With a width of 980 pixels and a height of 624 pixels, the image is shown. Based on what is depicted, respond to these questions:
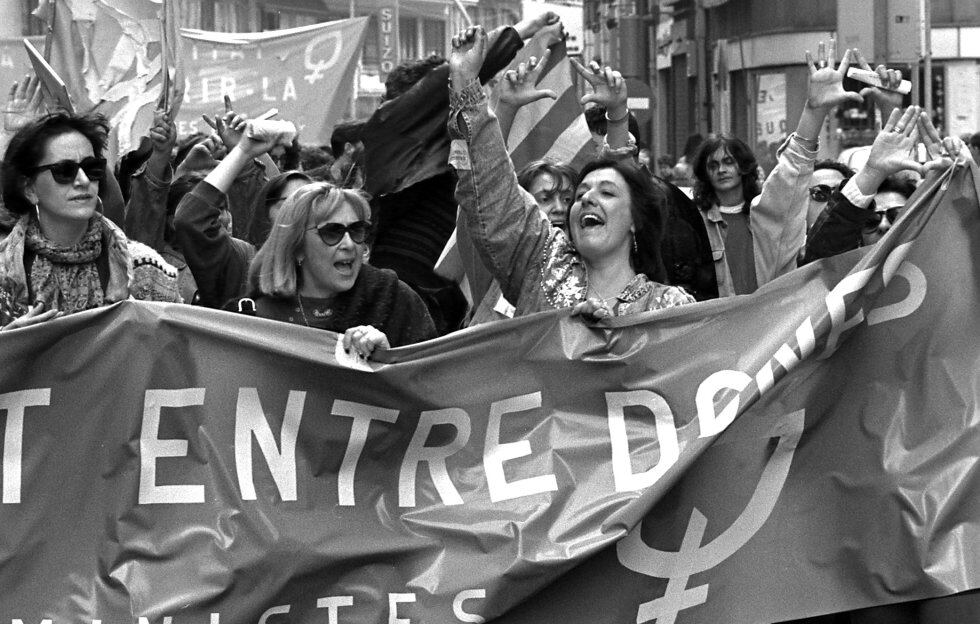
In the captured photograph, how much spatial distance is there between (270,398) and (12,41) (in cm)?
655

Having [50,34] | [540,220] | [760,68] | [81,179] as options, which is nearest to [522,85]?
[540,220]

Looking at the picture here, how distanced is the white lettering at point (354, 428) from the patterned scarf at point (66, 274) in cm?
84

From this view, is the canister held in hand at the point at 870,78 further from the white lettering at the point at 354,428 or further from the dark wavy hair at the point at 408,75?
the white lettering at the point at 354,428

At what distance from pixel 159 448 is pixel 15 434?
38cm

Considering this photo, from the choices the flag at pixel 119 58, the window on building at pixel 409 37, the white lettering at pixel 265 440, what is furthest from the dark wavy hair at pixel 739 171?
the window on building at pixel 409 37

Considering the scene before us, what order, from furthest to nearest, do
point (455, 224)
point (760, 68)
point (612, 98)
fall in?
point (760, 68), point (455, 224), point (612, 98)

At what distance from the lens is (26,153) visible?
552 centimetres

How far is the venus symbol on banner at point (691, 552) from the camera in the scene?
16.4ft

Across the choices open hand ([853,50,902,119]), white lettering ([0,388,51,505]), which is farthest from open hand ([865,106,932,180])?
white lettering ([0,388,51,505])

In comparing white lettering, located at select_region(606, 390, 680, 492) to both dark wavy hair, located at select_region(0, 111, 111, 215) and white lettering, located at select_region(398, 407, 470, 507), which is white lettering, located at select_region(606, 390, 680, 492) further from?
dark wavy hair, located at select_region(0, 111, 111, 215)

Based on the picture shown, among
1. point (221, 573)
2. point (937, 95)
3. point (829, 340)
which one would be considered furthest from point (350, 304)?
point (937, 95)

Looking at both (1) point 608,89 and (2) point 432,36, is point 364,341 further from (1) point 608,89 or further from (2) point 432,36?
(2) point 432,36

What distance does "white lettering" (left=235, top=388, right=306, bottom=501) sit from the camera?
5027mm

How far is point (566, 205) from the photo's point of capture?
277 inches
